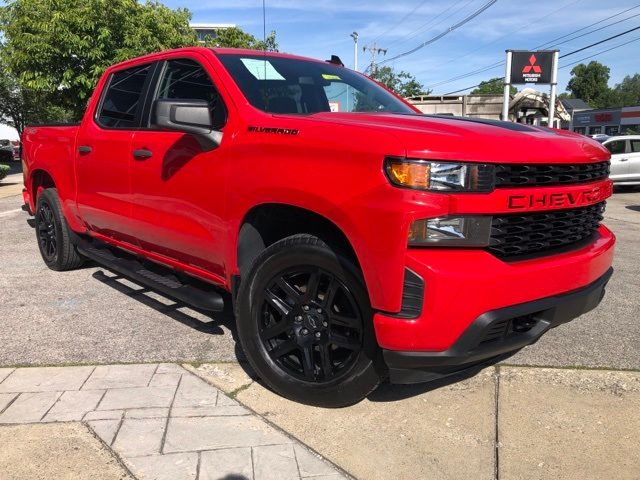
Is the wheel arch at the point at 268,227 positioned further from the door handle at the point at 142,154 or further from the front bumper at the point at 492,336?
the door handle at the point at 142,154

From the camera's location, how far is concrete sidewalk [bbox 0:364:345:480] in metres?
2.50

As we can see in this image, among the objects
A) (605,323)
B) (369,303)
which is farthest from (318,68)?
(605,323)

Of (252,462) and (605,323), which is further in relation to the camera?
(605,323)

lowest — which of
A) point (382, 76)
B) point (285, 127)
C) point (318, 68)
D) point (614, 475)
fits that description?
point (614, 475)

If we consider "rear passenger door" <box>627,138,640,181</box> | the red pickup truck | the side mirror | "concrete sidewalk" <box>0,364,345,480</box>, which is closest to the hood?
the red pickup truck

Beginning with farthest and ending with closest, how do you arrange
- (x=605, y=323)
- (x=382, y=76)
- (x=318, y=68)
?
(x=382, y=76) → (x=605, y=323) → (x=318, y=68)

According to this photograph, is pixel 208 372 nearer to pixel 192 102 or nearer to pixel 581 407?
pixel 192 102

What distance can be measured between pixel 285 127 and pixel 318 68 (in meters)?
1.45

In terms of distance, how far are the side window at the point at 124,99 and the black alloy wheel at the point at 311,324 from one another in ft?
6.46

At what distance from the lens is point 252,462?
2.55 metres

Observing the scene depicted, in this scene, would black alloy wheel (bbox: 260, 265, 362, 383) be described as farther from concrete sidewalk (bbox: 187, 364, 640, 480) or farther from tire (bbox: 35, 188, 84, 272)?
tire (bbox: 35, 188, 84, 272)

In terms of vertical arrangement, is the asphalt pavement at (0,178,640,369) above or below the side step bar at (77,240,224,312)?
below

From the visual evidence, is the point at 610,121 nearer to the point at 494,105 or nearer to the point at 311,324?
the point at 494,105

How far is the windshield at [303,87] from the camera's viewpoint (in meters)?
3.44
